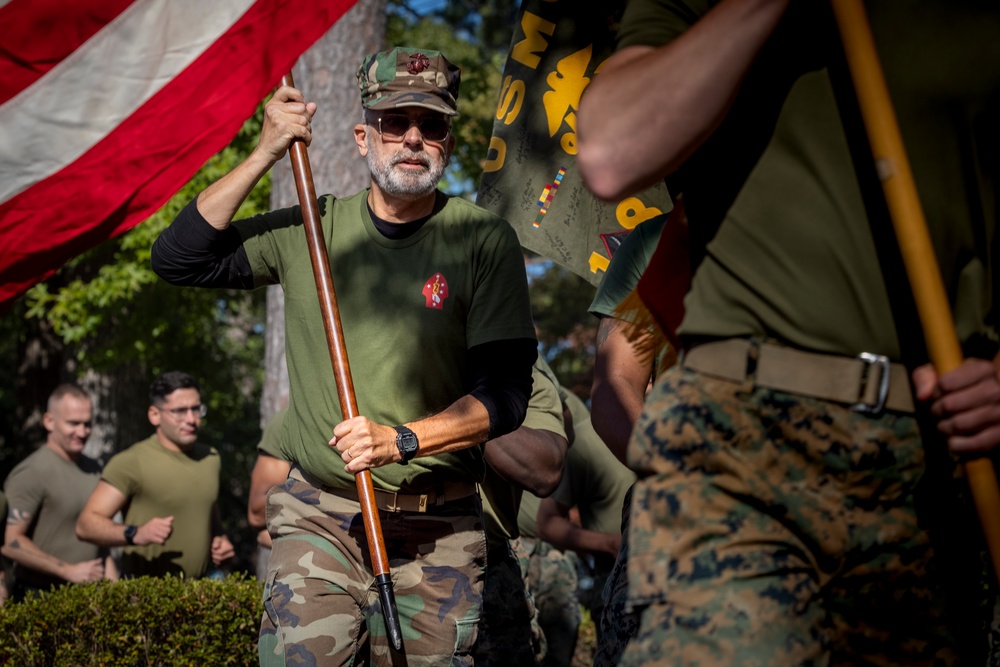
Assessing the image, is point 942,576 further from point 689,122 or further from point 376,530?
point 376,530

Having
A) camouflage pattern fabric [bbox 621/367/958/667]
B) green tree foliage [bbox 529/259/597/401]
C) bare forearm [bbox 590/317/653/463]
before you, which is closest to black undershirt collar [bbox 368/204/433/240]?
bare forearm [bbox 590/317/653/463]

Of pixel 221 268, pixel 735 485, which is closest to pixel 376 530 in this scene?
pixel 221 268

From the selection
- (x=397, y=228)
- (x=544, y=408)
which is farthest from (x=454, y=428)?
(x=544, y=408)

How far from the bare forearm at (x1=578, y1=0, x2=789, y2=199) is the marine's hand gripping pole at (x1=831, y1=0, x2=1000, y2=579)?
0.23 meters

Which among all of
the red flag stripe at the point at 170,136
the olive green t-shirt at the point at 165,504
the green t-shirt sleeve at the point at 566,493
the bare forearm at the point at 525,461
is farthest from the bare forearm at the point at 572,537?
the red flag stripe at the point at 170,136

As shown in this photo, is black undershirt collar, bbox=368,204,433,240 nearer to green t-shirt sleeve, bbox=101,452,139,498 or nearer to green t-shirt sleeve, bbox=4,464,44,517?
green t-shirt sleeve, bbox=101,452,139,498

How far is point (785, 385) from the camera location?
7.43 feet

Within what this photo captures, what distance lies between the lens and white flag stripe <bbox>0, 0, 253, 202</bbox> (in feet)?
14.7

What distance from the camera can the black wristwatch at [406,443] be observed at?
418 cm

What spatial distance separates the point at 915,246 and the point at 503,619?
4.07 meters

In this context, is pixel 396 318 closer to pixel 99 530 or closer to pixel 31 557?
pixel 99 530

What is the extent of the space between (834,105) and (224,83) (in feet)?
9.92

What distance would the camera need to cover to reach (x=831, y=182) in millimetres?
2326

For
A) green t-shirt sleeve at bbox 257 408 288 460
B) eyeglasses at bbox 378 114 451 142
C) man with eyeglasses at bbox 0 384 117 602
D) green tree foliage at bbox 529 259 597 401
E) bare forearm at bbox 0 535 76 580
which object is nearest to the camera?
eyeglasses at bbox 378 114 451 142
